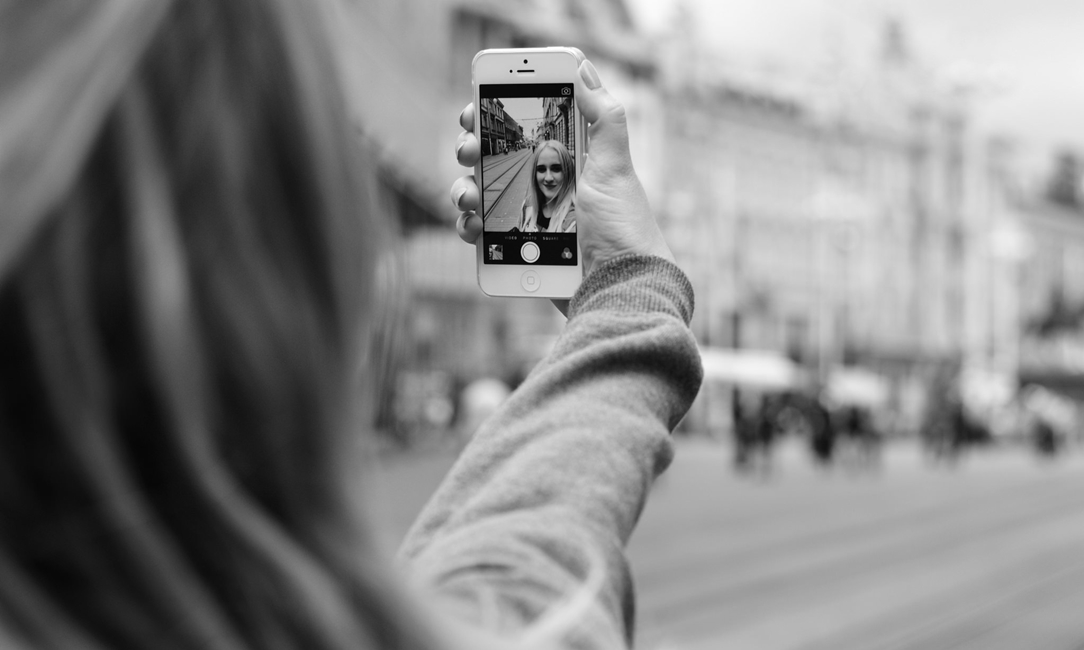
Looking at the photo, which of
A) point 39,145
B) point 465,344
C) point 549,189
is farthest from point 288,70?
point 465,344

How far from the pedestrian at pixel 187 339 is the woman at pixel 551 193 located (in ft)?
3.17

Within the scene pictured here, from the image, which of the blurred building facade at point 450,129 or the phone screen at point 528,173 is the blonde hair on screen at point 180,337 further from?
the blurred building facade at point 450,129

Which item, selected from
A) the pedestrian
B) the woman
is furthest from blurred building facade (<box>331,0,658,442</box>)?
the pedestrian

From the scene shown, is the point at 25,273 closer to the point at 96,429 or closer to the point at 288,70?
the point at 96,429

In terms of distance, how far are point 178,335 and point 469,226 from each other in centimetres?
125

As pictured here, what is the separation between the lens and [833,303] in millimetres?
63969

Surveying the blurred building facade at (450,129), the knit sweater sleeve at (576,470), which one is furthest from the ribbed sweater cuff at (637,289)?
the blurred building facade at (450,129)

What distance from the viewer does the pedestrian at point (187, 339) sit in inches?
30.0

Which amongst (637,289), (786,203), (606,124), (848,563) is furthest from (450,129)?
(637,289)

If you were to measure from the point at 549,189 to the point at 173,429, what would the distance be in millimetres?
1213

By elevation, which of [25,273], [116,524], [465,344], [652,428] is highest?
[25,273]

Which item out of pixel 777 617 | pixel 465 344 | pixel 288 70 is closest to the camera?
pixel 288 70

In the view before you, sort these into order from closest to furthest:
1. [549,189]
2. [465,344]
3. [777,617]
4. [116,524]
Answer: [116,524], [549,189], [777,617], [465,344]

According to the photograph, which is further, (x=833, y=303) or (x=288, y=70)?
(x=833, y=303)
